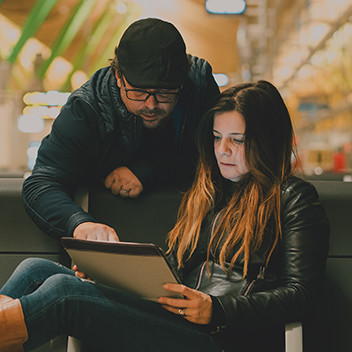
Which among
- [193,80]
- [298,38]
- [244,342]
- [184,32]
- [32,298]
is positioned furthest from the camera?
[184,32]

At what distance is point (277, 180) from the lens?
190 cm

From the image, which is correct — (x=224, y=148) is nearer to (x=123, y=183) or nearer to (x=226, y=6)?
(x=123, y=183)


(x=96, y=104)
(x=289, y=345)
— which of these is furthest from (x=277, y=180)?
(x=96, y=104)

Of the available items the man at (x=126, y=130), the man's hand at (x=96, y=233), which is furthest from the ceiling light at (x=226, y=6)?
the man's hand at (x=96, y=233)

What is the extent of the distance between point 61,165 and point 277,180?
0.81m

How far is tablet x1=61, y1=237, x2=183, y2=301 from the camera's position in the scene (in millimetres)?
1511

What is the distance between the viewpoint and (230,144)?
1.94 metres

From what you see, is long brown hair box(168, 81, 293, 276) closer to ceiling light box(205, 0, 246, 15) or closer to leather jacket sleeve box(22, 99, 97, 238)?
leather jacket sleeve box(22, 99, 97, 238)

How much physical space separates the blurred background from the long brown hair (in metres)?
6.89

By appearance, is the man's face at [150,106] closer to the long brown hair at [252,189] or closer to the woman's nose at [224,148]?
the long brown hair at [252,189]

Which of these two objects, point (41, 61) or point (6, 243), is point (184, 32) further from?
point (6, 243)

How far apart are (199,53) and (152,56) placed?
1638 cm

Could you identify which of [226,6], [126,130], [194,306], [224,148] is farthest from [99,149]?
[226,6]

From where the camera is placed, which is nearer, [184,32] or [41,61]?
[41,61]
